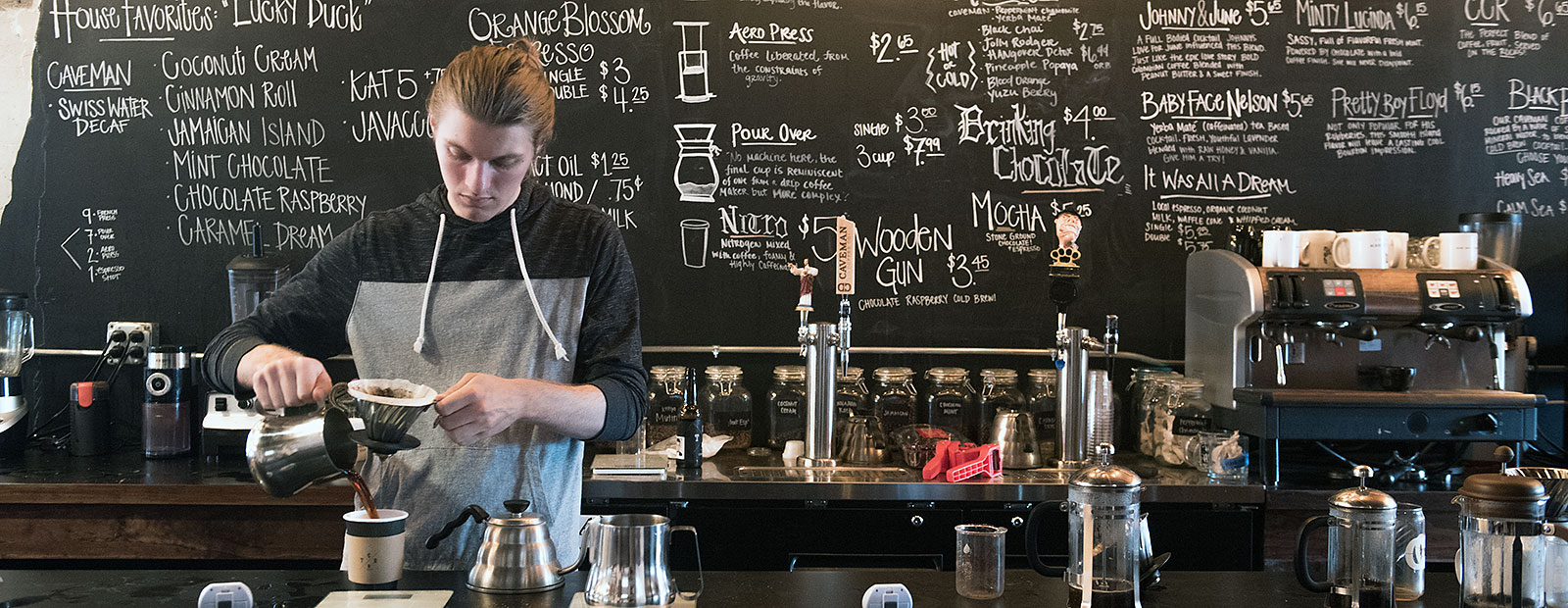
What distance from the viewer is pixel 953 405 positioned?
3857 millimetres

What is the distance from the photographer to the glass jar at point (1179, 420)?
363 cm

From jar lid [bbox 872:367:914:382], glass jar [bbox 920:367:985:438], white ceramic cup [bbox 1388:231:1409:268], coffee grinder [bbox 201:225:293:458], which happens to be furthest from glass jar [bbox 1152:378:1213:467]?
coffee grinder [bbox 201:225:293:458]

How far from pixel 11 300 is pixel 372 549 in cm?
259

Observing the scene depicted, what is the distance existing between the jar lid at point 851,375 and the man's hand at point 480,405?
181 cm

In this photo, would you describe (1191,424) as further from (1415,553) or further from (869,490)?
(1415,553)

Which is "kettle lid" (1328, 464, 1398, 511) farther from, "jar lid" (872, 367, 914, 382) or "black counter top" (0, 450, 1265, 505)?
"jar lid" (872, 367, 914, 382)

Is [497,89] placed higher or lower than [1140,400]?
higher

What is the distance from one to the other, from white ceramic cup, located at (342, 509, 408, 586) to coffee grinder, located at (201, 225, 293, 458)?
174 cm

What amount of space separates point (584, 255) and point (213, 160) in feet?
7.66

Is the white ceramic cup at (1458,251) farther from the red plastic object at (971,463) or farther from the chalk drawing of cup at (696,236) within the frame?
the chalk drawing of cup at (696,236)

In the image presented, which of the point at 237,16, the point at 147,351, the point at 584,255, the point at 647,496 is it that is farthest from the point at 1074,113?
the point at 147,351

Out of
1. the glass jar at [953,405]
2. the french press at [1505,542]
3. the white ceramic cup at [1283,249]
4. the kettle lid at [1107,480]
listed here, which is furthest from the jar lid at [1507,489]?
the glass jar at [953,405]

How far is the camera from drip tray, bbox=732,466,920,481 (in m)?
3.38

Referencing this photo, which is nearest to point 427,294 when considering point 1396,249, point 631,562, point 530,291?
point 530,291
